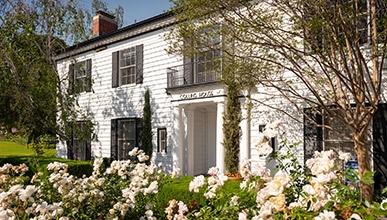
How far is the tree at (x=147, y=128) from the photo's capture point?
44.2 ft

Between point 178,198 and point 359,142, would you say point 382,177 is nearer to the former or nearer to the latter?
point 359,142

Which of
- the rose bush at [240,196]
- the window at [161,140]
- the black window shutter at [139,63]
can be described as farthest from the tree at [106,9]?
the rose bush at [240,196]

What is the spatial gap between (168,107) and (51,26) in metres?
6.02

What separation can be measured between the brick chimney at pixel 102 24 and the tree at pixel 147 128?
18.7 feet

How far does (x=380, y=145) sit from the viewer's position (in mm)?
8039

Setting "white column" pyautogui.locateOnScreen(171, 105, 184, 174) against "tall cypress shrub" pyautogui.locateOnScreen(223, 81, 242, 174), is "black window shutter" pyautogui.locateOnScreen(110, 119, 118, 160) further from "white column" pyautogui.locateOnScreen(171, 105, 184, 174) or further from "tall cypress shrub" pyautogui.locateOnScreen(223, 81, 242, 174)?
"tall cypress shrub" pyautogui.locateOnScreen(223, 81, 242, 174)

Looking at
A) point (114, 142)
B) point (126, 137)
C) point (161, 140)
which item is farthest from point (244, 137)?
point (114, 142)

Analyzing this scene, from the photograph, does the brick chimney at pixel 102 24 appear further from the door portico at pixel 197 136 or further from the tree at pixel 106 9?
the tree at pixel 106 9

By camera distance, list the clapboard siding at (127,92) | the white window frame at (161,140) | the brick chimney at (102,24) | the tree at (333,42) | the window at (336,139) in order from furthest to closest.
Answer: the brick chimney at (102,24) → the white window frame at (161,140) → the clapboard siding at (127,92) → the window at (336,139) → the tree at (333,42)

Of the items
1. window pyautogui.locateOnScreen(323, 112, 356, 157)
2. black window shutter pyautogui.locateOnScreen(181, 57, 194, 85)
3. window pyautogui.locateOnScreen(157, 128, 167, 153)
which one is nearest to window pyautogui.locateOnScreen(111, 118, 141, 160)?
window pyautogui.locateOnScreen(157, 128, 167, 153)

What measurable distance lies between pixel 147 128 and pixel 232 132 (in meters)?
4.42

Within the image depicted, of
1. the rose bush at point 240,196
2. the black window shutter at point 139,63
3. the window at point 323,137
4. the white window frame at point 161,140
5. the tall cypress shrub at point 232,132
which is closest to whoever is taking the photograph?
the rose bush at point 240,196

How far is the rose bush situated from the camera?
1.98 meters

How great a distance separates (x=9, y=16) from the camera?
13.2 metres
